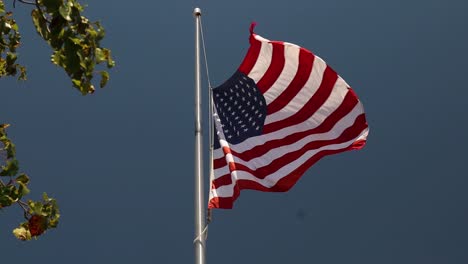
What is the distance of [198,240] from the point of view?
924 cm

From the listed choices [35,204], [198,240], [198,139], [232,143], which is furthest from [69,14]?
[232,143]

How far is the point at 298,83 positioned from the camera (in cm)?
1375

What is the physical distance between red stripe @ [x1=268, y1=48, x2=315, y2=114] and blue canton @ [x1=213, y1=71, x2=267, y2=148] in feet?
0.84

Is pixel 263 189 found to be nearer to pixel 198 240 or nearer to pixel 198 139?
pixel 198 139

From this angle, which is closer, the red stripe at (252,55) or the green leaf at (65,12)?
the green leaf at (65,12)

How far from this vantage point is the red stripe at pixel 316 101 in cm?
1367

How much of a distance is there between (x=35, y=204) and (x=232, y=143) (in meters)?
7.45

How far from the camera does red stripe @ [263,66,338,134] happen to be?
13.7 meters

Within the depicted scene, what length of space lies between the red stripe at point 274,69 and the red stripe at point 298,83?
0.35 m

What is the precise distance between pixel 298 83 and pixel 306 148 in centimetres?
143

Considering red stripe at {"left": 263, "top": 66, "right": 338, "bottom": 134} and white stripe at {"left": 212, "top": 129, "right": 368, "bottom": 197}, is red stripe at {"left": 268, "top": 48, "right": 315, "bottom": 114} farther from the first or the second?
white stripe at {"left": 212, "top": 129, "right": 368, "bottom": 197}

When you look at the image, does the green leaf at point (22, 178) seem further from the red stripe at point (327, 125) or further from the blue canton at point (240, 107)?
the red stripe at point (327, 125)

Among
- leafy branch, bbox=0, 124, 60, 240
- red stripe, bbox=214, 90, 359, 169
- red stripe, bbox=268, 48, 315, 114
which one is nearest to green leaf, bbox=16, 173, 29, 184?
leafy branch, bbox=0, 124, 60, 240

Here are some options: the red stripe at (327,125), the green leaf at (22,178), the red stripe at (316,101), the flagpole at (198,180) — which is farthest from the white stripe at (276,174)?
the green leaf at (22,178)
